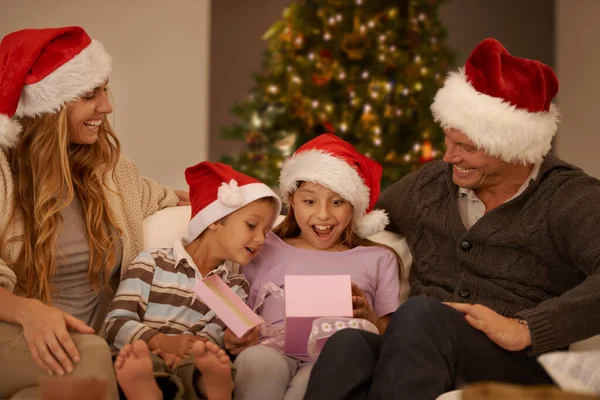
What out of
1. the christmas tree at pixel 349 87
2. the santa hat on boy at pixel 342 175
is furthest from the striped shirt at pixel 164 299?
the christmas tree at pixel 349 87

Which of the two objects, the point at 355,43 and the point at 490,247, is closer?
the point at 490,247

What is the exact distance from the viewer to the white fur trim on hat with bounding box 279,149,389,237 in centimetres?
243

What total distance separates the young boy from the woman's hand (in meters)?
0.22

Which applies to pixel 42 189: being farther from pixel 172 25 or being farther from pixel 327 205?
pixel 172 25

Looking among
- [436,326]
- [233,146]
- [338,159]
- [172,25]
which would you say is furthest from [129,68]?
[436,326]

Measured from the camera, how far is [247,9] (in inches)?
233

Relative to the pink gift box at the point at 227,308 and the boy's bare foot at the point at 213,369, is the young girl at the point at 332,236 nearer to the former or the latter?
the pink gift box at the point at 227,308

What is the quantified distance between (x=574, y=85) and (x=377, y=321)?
10.8 feet

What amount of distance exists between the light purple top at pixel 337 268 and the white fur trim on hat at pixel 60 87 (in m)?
0.77

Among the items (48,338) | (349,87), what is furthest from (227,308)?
(349,87)

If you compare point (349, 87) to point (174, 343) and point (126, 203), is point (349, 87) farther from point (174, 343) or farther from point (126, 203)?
point (174, 343)

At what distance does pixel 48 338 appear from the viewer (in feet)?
5.84

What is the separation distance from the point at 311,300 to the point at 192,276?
0.46 metres

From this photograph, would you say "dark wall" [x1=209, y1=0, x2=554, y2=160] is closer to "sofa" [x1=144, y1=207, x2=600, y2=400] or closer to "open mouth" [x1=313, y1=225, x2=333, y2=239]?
"sofa" [x1=144, y1=207, x2=600, y2=400]
